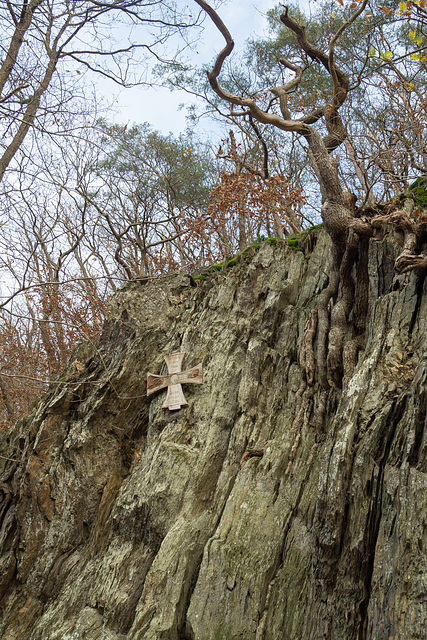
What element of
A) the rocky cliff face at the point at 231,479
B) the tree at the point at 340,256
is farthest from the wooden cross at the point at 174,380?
the tree at the point at 340,256

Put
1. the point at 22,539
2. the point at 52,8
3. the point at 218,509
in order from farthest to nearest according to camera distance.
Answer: the point at 22,539 < the point at 52,8 < the point at 218,509

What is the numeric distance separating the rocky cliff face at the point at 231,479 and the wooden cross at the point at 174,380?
154 mm

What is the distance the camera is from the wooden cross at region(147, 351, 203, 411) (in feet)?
24.7

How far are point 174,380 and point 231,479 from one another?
206 centimetres

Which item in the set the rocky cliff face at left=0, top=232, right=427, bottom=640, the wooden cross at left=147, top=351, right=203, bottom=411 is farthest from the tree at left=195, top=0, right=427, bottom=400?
the wooden cross at left=147, top=351, right=203, bottom=411

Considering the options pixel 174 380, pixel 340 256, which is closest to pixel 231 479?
pixel 174 380

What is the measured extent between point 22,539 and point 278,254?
253 inches

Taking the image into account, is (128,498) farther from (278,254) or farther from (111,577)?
(278,254)

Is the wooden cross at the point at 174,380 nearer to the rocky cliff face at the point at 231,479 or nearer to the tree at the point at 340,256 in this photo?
the rocky cliff face at the point at 231,479

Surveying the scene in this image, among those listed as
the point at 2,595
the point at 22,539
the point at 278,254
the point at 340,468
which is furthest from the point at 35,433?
the point at 340,468

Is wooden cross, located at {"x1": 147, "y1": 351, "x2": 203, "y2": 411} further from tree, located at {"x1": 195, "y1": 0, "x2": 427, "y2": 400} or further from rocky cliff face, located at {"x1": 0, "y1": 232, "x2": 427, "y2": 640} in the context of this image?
tree, located at {"x1": 195, "y1": 0, "x2": 427, "y2": 400}

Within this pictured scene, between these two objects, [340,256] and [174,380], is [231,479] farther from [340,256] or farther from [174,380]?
[340,256]

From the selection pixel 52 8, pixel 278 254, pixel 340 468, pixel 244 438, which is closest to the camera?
pixel 340 468

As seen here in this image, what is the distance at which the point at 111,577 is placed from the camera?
623cm
